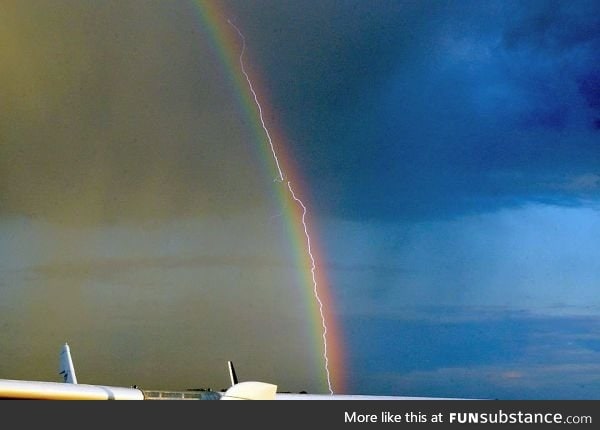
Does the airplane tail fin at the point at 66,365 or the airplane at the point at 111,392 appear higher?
the airplane tail fin at the point at 66,365

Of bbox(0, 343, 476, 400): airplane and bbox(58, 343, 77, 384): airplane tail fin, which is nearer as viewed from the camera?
bbox(0, 343, 476, 400): airplane

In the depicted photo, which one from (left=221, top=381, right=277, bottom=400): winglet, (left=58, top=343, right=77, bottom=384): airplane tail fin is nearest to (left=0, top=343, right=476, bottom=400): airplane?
(left=221, top=381, right=277, bottom=400): winglet

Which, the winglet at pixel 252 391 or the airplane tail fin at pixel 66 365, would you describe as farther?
the airplane tail fin at pixel 66 365

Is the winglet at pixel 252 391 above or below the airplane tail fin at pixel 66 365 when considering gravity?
below

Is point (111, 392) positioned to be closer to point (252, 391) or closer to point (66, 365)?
point (252, 391)

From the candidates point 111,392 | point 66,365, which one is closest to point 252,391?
point 111,392

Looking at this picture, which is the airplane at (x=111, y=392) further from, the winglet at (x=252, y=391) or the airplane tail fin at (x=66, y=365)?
the airplane tail fin at (x=66, y=365)

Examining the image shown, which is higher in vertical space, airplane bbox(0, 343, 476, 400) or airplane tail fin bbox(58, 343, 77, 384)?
airplane tail fin bbox(58, 343, 77, 384)

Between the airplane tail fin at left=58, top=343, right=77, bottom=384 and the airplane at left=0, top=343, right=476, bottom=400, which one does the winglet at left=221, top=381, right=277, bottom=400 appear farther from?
the airplane tail fin at left=58, top=343, right=77, bottom=384

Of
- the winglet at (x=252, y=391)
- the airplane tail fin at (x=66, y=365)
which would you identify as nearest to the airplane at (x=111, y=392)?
the winglet at (x=252, y=391)
